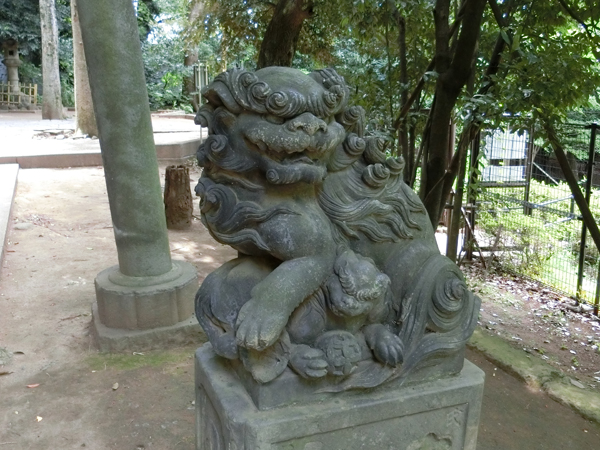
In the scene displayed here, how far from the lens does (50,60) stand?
15.3 meters

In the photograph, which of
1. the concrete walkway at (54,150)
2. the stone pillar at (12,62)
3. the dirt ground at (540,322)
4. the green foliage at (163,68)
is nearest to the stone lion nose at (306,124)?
the dirt ground at (540,322)

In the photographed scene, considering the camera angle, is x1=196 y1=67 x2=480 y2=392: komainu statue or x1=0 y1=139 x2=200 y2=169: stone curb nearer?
x1=196 y1=67 x2=480 y2=392: komainu statue

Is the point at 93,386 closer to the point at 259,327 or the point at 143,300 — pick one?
the point at 143,300

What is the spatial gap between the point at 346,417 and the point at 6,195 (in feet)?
19.9

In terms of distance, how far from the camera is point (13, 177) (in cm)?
756

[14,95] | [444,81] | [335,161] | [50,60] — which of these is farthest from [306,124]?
[14,95]

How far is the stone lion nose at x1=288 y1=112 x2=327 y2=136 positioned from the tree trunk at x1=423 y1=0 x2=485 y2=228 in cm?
221

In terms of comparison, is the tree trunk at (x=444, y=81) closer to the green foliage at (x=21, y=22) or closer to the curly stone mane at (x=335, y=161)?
the curly stone mane at (x=335, y=161)

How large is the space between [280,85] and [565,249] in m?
5.28

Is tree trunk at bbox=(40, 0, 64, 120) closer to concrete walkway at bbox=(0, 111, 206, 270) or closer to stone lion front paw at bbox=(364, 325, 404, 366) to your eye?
concrete walkway at bbox=(0, 111, 206, 270)

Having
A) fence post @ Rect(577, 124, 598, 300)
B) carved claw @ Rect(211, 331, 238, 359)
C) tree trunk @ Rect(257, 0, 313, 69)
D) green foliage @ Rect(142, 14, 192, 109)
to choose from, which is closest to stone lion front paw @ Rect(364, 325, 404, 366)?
carved claw @ Rect(211, 331, 238, 359)

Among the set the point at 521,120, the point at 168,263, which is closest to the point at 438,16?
the point at 521,120

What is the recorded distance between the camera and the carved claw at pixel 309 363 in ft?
5.25

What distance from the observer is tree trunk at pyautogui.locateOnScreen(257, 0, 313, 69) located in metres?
6.79
